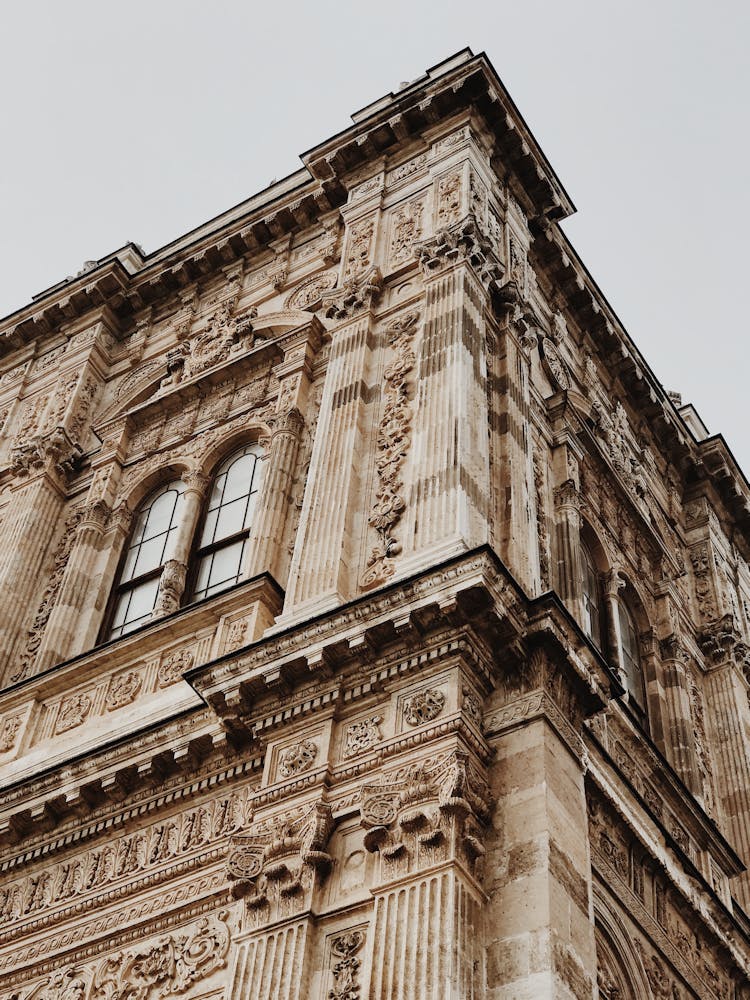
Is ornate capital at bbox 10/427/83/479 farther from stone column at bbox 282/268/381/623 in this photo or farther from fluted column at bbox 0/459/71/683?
stone column at bbox 282/268/381/623

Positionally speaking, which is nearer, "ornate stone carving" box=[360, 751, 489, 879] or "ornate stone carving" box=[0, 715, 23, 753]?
"ornate stone carving" box=[360, 751, 489, 879]

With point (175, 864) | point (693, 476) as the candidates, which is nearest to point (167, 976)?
point (175, 864)

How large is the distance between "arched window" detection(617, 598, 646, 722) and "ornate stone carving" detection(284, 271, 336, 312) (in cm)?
563

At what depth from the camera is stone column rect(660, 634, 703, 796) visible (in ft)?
56.2

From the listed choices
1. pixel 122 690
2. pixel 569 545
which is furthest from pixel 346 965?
pixel 569 545

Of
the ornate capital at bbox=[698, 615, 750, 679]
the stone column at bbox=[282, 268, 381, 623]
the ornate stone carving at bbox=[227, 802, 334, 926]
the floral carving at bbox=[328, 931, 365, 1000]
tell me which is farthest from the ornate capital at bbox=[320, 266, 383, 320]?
the floral carving at bbox=[328, 931, 365, 1000]

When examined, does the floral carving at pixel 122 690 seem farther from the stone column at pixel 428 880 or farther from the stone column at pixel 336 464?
the stone column at pixel 428 880

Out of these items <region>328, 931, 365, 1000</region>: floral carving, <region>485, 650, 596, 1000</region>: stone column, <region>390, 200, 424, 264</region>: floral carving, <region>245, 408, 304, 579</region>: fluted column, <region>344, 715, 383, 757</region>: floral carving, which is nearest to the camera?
<region>485, 650, 596, 1000</region>: stone column

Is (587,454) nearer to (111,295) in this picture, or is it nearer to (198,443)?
(198,443)

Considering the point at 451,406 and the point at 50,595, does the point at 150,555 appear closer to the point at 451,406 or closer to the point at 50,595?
the point at 50,595

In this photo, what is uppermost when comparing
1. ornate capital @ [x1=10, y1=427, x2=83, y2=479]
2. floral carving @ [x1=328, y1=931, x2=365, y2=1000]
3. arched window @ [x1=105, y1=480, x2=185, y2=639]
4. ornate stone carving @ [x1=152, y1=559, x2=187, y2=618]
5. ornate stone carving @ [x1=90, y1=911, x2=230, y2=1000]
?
ornate capital @ [x1=10, y1=427, x2=83, y2=479]

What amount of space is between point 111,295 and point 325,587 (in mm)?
10548

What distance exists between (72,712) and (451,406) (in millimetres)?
4929

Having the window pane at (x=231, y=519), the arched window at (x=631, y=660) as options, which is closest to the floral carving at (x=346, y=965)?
the window pane at (x=231, y=519)
